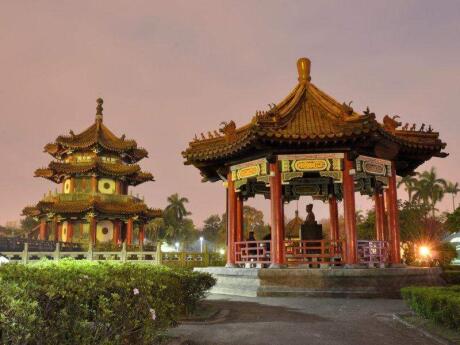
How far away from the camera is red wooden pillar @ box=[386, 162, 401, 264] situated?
52.4ft

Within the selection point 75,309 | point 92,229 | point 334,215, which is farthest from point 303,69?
point 92,229

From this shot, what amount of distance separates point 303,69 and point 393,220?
7231 mm

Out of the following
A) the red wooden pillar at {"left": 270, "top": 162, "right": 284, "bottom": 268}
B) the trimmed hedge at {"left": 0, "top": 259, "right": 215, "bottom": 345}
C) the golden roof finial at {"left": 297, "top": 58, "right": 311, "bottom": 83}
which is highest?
the golden roof finial at {"left": 297, "top": 58, "right": 311, "bottom": 83}

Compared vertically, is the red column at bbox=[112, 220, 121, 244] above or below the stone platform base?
above

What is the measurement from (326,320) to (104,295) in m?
5.69

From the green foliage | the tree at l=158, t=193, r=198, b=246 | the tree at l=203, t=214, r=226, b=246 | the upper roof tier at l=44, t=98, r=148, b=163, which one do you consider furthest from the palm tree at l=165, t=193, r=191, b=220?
the green foliage

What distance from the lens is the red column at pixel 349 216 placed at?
Result: 14.4 m

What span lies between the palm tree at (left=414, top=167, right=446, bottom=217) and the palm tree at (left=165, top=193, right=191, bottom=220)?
45.7m

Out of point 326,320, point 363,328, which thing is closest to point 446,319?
point 363,328

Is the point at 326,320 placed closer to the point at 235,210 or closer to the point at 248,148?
the point at 248,148

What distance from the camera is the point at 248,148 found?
1509cm

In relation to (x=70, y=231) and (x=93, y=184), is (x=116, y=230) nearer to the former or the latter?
(x=70, y=231)

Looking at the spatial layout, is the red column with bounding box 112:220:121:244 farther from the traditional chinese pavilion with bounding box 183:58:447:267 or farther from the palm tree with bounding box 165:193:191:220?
the palm tree with bounding box 165:193:191:220

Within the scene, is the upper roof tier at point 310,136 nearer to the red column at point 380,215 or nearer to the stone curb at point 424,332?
the red column at point 380,215
